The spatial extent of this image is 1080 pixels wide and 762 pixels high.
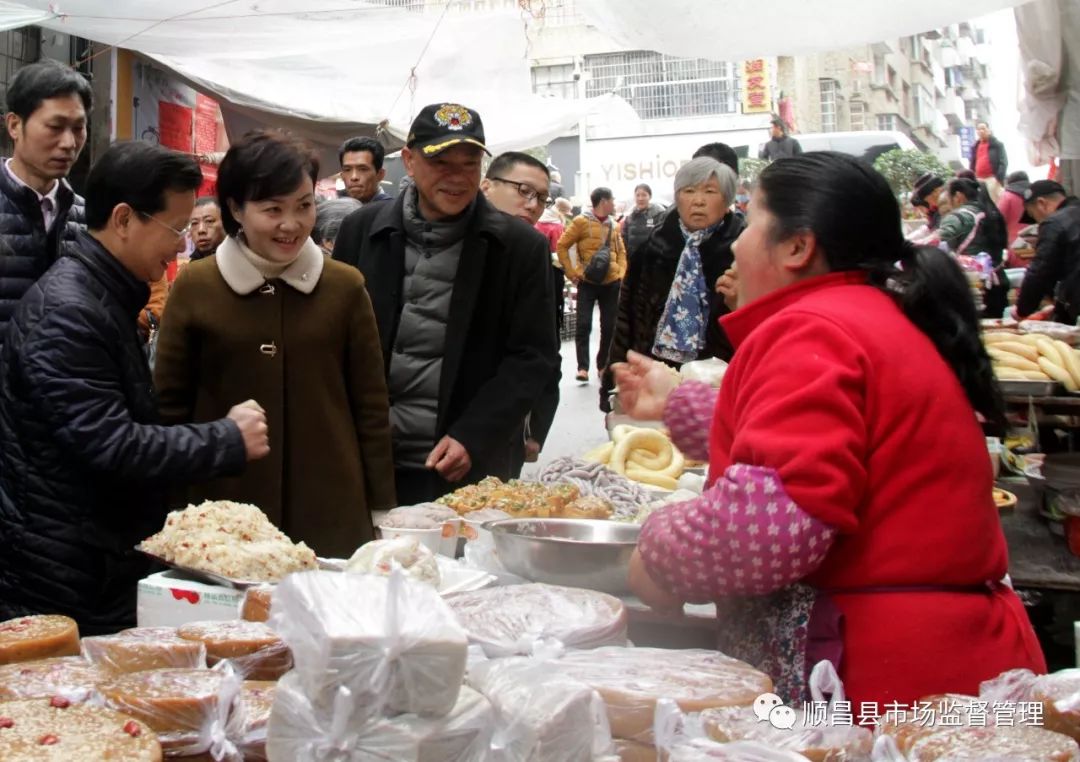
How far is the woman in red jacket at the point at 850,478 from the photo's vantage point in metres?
1.53

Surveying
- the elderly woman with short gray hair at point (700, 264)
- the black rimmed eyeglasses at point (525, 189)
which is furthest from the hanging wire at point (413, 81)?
the elderly woman with short gray hair at point (700, 264)

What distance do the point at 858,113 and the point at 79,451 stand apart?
4573 centimetres

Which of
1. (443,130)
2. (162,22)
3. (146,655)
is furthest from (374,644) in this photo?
(162,22)

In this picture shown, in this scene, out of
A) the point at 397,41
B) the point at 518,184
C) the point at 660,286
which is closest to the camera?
the point at 518,184

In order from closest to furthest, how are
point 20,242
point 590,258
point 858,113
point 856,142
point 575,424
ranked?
point 20,242
point 575,424
point 590,258
point 856,142
point 858,113

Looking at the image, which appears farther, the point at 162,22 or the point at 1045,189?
the point at 1045,189

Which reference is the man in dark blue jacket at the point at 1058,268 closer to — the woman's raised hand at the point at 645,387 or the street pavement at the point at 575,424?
the street pavement at the point at 575,424

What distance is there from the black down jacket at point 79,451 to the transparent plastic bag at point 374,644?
1312mm

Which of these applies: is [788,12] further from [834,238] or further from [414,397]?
[834,238]

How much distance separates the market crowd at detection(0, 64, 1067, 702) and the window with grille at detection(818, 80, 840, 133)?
38922 millimetres

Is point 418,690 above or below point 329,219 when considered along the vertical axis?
below

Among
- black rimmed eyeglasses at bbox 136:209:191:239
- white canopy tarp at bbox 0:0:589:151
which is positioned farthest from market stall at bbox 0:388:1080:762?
white canopy tarp at bbox 0:0:589:151

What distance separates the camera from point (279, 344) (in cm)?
291

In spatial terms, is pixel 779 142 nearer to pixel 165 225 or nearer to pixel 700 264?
pixel 700 264
